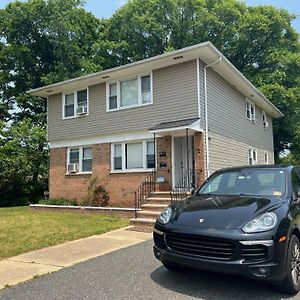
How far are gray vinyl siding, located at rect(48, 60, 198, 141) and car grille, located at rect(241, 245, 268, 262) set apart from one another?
946 cm

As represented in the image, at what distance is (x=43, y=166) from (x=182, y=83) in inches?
481

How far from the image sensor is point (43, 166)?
2231 cm

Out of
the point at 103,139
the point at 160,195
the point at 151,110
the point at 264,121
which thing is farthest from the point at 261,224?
the point at 264,121

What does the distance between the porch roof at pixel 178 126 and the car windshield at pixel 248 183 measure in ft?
20.9

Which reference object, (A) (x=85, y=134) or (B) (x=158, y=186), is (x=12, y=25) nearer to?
(A) (x=85, y=134)

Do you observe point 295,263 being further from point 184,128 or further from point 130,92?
point 130,92

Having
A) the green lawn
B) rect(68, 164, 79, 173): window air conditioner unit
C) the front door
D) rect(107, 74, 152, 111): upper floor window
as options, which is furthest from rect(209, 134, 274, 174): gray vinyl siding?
rect(68, 164, 79, 173): window air conditioner unit

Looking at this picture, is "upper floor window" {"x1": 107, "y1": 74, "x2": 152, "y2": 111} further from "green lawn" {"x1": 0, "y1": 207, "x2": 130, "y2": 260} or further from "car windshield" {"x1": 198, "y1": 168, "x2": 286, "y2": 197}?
"car windshield" {"x1": 198, "y1": 168, "x2": 286, "y2": 197}

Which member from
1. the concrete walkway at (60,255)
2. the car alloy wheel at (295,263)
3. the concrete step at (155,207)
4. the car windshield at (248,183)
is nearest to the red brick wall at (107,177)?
the concrete step at (155,207)

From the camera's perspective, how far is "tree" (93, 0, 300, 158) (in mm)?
27422

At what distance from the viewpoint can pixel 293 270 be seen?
4574 mm

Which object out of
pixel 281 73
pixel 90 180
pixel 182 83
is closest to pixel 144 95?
pixel 182 83

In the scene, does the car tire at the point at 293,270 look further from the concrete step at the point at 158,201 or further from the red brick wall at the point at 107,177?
the red brick wall at the point at 107,177

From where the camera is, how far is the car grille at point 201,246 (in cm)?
432
